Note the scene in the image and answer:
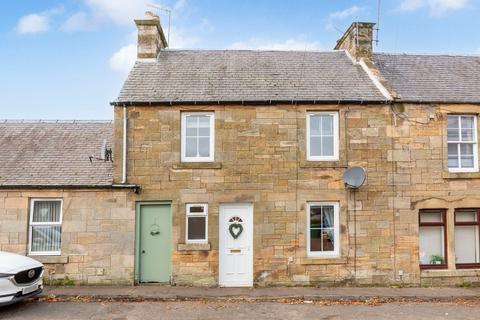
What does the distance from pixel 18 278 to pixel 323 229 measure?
799 centimetres

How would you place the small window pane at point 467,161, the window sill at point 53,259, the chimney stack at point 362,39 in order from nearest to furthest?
the window sill at point 53,259
the small window pane at point 467,161
the chimney stack at point 362,39

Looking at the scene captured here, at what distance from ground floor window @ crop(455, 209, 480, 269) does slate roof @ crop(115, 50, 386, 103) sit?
433 centimetres

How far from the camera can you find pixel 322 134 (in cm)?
1302

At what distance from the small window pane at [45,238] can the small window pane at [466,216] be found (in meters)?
11.8

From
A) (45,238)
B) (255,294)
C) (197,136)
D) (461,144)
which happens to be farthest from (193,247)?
(461,144)

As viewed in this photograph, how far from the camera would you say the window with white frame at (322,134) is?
1296 centimetres

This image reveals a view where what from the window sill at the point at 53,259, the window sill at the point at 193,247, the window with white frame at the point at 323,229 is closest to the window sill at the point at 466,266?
the window with white frame at the point at 323,229

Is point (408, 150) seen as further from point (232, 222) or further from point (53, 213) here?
point (53, 213)

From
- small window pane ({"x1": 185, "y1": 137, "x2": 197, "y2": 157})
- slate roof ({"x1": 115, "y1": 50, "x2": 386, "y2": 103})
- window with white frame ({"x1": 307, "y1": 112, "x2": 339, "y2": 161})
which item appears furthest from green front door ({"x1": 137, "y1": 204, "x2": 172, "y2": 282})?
window with white frame ({"x1": 307, "y1": 112, "x2": 339, "y2": 161})

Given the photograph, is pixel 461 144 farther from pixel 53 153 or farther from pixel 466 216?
pixel 53 153

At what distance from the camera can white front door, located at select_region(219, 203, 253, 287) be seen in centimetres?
1244

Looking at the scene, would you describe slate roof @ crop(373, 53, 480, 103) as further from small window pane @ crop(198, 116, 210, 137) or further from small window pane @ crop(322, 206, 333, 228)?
small window pane @ crop(198, 116, 210, 137)

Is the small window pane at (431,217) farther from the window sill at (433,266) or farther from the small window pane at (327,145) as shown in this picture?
the small window pane at (327,145)

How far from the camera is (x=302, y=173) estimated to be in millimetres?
12727
